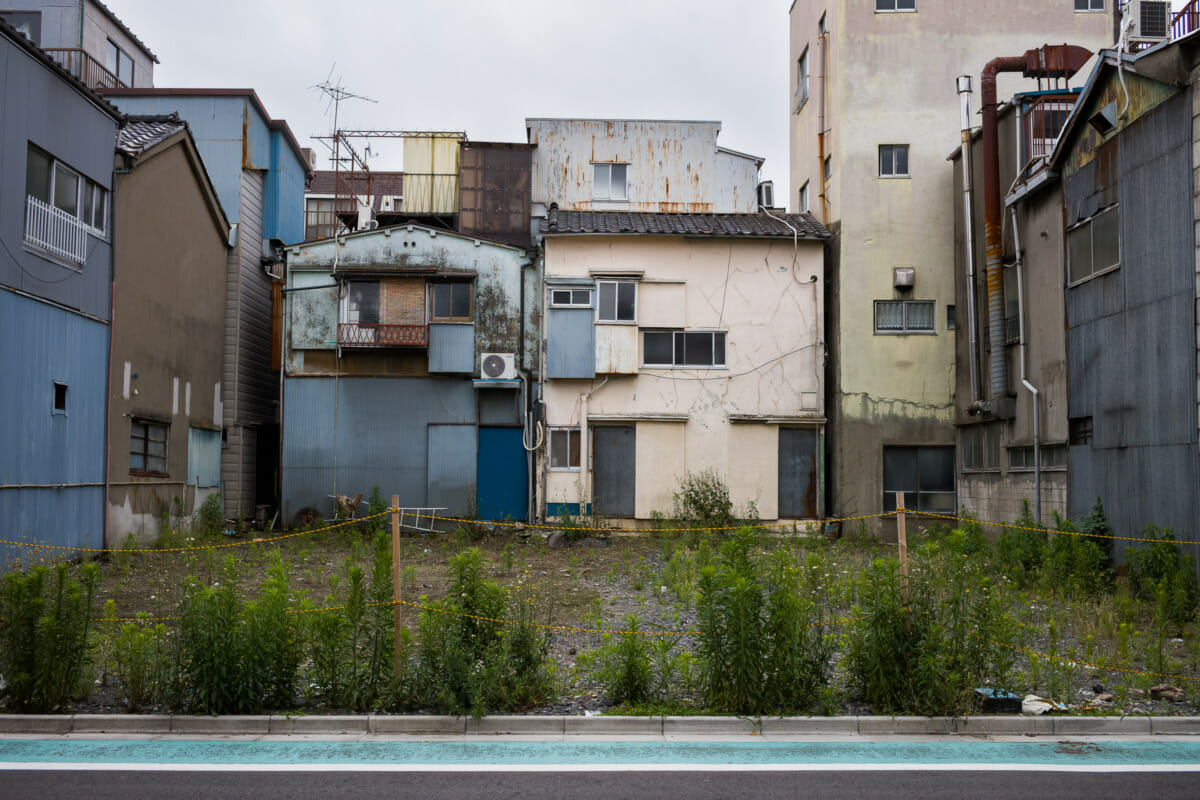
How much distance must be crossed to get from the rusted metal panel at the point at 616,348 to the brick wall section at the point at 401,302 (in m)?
4.55

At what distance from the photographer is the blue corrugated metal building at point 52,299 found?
14.1 m

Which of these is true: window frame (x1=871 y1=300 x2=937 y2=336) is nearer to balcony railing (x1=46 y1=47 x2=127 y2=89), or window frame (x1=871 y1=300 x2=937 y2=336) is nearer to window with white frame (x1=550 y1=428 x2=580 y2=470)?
window with white frame (x1=550 y1=428 x2=580 y2=470)

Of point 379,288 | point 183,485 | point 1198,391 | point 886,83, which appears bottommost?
point 183,485

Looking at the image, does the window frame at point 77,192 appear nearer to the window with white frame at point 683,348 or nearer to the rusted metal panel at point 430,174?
the window with white frame at point 683,348

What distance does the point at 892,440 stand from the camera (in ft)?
74.0

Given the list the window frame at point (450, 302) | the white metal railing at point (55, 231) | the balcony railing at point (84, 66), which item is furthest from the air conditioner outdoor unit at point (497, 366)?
the balcony railing at point (84, 66)

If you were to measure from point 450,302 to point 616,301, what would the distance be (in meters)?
4.30

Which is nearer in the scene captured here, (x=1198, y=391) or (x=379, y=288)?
(x=1198, y=391)

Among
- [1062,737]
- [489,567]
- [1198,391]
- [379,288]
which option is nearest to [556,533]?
[489,567]

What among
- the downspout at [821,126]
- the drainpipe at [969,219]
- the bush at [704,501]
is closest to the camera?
the drainpipe at [969,219]

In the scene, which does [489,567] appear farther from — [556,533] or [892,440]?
[892,440]

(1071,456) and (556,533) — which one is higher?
(1071,456)

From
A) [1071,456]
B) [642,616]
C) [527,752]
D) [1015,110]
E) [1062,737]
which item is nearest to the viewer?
[527,752]

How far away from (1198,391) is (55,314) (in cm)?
1791
